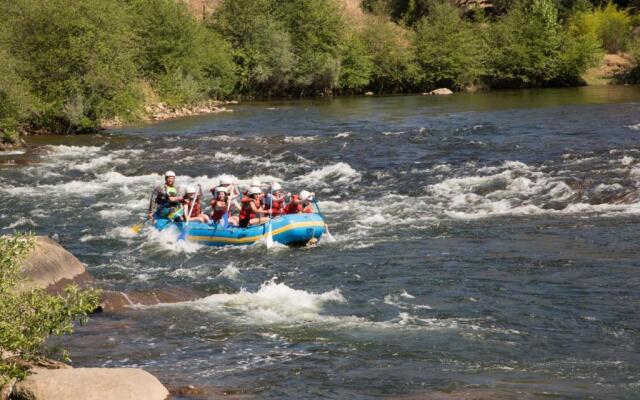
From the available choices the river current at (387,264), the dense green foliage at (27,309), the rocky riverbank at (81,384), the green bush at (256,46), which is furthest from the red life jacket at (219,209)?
the green bush at (256,46)

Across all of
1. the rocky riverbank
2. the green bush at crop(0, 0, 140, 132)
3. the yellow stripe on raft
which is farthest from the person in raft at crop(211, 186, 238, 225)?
the green bush at crop(0, 0, 140, 132)

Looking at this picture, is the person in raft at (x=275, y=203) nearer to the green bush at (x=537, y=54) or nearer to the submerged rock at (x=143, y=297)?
the submerged rock at (x=143, y=297)

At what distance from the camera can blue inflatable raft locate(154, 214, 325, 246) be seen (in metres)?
16.7

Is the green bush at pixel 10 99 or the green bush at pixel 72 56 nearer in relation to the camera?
the green bush at pixel 10 99

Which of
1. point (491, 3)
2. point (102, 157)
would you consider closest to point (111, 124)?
point (102, 157)

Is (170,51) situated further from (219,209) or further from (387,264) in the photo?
(387,264)

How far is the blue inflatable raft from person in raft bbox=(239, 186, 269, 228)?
407mm

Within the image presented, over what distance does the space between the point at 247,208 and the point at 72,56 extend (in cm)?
2119

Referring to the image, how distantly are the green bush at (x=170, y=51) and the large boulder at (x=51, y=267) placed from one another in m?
35.3

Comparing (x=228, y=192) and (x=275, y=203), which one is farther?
(x=228, y=192)

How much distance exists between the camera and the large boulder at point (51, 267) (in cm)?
1253

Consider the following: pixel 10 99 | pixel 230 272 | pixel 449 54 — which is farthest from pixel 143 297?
pixel 449 54

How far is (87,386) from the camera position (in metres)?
7.91

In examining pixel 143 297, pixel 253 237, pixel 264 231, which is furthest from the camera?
pixel 253 237
